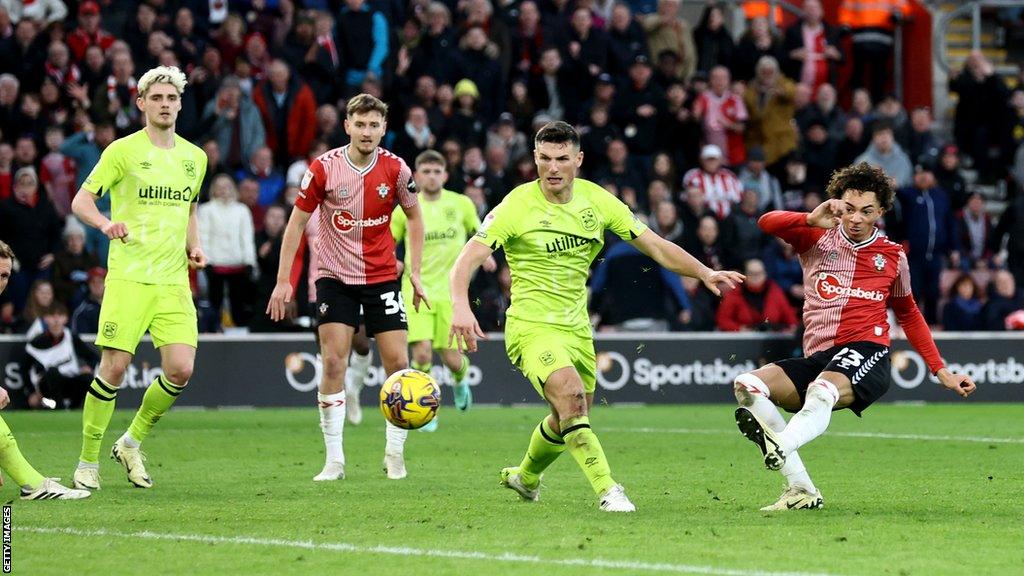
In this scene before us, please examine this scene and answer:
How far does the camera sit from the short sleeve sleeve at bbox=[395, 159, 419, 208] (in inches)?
443

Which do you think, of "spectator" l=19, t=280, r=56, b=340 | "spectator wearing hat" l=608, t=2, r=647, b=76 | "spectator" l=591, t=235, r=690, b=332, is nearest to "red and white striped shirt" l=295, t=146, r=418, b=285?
"spectator" l=19, t=280, r=56, b=340

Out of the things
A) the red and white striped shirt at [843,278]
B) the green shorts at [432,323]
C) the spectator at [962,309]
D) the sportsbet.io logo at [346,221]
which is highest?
the sportsbet.io logo at [346,221]

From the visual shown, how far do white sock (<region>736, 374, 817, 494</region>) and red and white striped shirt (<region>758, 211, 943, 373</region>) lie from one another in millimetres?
545

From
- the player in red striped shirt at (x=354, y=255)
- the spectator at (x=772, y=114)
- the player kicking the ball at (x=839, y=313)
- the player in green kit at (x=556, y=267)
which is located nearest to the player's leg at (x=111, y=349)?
the player in red striped shirt at (x=354, y=255)

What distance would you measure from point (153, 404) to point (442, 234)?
17.0ft

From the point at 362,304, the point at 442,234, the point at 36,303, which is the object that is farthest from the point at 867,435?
the point at 36,303

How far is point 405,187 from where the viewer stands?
1127 cm

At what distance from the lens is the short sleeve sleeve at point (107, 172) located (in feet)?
33.8

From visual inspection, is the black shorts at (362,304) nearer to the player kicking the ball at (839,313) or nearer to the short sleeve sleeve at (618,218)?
the short sleeve sleeve at (618,218)

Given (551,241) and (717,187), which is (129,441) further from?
(717,187)

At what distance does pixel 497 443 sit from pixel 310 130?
818 cm

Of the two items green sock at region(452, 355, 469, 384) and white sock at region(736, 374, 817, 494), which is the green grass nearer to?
white sock at region(736, 374, 817, 494)

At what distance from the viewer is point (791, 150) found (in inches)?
918

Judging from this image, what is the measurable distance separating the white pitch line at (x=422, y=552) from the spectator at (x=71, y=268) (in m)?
11.5
